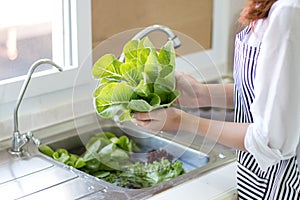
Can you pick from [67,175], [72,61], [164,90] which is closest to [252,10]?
[164,90]

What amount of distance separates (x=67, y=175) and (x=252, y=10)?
622mm

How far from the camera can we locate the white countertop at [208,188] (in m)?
1.47

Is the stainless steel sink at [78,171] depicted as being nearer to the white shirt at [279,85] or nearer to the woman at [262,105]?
the woman at [262,105]

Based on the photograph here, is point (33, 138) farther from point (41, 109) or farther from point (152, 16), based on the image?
point (152, 16)

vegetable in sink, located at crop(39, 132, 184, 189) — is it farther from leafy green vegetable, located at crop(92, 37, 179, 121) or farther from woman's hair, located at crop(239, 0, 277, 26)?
woman's hair, located at crop(239, 0, 277, 26)

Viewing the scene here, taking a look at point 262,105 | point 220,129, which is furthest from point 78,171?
point 262,105

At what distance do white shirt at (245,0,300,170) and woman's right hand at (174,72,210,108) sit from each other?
0.26 meters

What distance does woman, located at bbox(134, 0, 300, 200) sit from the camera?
1211 mm

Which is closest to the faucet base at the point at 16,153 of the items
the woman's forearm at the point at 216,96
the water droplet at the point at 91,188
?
the water droplet at the point at 91,188

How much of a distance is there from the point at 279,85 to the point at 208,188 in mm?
404

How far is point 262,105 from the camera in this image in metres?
1.24

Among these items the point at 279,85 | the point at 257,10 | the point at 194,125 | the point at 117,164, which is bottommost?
the point at 117,164

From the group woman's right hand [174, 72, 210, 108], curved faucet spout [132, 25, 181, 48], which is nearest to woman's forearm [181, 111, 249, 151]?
woman's right hand [174, 72, 210, 108]

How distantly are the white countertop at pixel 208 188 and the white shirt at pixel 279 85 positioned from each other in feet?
0.85
